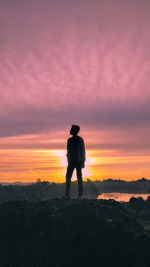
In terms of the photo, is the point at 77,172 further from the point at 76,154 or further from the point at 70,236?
the point at 70,236

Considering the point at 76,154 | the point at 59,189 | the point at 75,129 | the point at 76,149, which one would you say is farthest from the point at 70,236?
the point at 59,189

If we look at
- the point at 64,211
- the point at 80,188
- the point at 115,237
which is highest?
the point at 80,188

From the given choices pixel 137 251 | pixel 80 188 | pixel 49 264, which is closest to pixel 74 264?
pixel 49 264

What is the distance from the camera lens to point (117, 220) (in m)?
14.9

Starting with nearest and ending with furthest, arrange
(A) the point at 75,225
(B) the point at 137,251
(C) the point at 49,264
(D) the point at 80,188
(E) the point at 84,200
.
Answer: (C) the point at 49,264
(B) the point at 137,251
(A) the point at 75,225
(E) the point at 84,200
(D) the point at 80,188

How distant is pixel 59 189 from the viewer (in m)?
49.3

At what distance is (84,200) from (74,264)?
15.3 ft

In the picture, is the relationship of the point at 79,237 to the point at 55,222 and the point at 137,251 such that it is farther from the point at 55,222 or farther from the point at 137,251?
the point at 137,251

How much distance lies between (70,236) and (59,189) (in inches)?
1435

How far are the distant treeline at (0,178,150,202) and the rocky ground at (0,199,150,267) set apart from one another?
58.6 ft

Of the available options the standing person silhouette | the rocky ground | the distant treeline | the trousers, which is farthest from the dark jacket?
the distant treeline

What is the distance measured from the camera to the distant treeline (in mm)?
38625

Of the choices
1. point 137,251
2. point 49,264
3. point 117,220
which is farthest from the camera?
point 117,220

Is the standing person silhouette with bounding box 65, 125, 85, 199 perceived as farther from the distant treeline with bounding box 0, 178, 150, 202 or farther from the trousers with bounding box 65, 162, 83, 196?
the distant treeline with bounding box 0, 178, 150, 202
